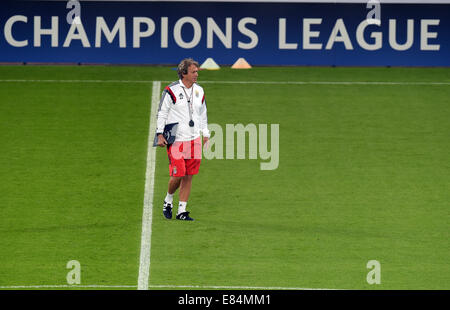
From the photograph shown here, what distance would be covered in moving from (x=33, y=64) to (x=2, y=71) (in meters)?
0.76

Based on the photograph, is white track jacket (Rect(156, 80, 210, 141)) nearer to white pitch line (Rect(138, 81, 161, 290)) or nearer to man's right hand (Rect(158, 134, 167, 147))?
man's right hand (Rect(158, 134, 167, 147))

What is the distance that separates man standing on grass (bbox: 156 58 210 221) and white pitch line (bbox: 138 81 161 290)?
0.79 m

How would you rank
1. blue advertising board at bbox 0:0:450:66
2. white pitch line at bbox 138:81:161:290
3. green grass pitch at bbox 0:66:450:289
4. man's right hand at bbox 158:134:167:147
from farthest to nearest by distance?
blue advertising board at bbox 0:0:450:66, man's right hand at bbox 158:134:167:147, green grass pitch at bbox 0:66:450:289, white pitch line at bbox 138:81:161:290

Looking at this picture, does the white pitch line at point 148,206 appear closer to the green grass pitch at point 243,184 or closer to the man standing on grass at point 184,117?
the green grass pitch at point 243,184

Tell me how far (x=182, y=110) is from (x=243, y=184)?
2.67 meters

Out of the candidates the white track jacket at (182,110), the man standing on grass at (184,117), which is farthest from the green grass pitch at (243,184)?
the white track jacket at (182,110)

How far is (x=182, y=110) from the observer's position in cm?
1326

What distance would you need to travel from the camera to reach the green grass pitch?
483 inches

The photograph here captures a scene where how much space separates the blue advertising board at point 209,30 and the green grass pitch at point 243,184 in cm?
38

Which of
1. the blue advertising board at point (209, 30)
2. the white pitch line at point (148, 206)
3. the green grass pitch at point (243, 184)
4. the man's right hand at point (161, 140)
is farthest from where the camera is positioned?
the blue advertising board at point (209, 30)

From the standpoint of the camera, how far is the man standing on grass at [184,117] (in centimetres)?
1318

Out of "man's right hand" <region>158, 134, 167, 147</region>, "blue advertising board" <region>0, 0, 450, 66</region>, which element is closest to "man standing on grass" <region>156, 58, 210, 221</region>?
"man's right hand" <region>158, 134, 167, 147</region>

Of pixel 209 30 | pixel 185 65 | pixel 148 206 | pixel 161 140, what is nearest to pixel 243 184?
pixel 148 206

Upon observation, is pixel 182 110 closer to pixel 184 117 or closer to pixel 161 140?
pixel 184 117
